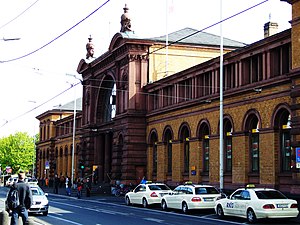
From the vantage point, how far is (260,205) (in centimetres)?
2377

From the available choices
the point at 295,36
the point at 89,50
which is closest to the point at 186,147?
the point at 295,36

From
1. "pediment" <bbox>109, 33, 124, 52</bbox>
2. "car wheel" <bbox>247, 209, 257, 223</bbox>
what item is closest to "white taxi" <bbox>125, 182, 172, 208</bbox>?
"car wheel" <bbox>247, 209, 257, 223</bbox>

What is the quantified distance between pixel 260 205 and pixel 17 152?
370ft

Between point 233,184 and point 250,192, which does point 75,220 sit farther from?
point 233,184

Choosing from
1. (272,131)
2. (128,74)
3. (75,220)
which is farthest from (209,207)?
(128,74)

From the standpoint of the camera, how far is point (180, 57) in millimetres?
50906

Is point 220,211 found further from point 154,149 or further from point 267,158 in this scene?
point 154,149

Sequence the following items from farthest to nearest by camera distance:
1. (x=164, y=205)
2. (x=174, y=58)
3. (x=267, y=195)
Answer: (x=174, y=58), (x=164, y=205), (x=267, y=195)

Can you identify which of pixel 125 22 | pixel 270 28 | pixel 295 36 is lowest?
pixel 295 36

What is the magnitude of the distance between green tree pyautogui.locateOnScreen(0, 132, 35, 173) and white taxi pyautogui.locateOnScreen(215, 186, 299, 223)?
109 metres

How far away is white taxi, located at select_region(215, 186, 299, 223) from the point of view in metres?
23.6

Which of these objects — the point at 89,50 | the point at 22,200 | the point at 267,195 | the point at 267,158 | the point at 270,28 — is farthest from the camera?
the point at 89,50

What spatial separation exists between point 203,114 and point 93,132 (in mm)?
22620

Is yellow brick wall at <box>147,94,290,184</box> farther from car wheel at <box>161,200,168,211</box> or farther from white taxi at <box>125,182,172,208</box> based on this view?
car wheel at <box>161,200,168,211</box>
